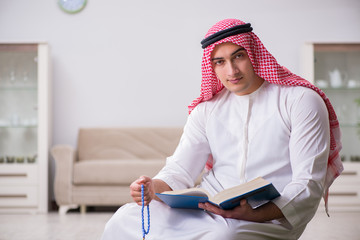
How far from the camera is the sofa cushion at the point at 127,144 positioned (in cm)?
499

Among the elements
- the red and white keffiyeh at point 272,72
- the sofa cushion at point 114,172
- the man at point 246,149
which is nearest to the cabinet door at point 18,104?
the sofa cushion at point 114,172

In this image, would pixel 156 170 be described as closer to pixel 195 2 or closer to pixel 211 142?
pixel 195 2

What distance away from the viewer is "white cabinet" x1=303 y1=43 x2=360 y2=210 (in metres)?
4.80

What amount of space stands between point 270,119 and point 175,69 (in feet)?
Result: 12.0

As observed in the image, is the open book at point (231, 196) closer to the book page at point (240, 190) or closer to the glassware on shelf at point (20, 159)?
the book page at point (240, 190)

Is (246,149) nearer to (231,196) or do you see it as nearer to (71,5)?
(231,196)

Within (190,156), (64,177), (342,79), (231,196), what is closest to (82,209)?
(64,177)

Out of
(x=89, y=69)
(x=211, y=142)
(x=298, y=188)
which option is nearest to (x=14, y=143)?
(x=89, y=69)

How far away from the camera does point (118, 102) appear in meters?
5.21

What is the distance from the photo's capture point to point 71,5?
522cm

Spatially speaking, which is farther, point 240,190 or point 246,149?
point 246,149

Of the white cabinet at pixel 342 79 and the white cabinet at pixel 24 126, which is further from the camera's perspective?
the white cabinet at pixel 342 79

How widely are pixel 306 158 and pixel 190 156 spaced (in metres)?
0.49

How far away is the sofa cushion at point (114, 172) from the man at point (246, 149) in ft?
8.28
